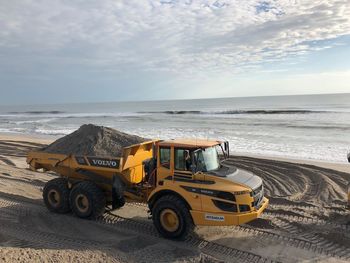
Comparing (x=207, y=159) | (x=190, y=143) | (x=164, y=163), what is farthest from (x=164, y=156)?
(x=207, y=159)

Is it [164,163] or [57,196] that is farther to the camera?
[57,196]

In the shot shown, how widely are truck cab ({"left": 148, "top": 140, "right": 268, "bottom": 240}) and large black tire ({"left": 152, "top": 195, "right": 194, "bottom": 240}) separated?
23 millimetres

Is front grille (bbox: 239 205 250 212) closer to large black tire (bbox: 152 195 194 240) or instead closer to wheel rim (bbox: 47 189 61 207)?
large black tire (bbox: 152 195 194 240)

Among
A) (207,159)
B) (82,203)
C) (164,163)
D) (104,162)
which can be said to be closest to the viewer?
(207,159)

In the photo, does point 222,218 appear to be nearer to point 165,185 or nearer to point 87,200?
point 165,185

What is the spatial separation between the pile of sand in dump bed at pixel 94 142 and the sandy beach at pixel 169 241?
1.61m

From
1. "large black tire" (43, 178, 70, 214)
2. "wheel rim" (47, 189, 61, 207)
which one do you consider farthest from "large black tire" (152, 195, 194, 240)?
"wheel rim" (47, 189, 61, 207)

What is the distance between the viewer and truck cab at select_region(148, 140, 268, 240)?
7.09 metres

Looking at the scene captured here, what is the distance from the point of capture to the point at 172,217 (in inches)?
300

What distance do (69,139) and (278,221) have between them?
581cm

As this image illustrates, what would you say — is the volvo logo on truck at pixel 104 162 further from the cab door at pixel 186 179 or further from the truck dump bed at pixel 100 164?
the cab door at pixel 186 179

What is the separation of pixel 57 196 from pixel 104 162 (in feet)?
5.70

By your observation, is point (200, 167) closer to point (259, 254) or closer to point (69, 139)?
point (259, 254)

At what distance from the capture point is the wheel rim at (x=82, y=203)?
29.0 ft
